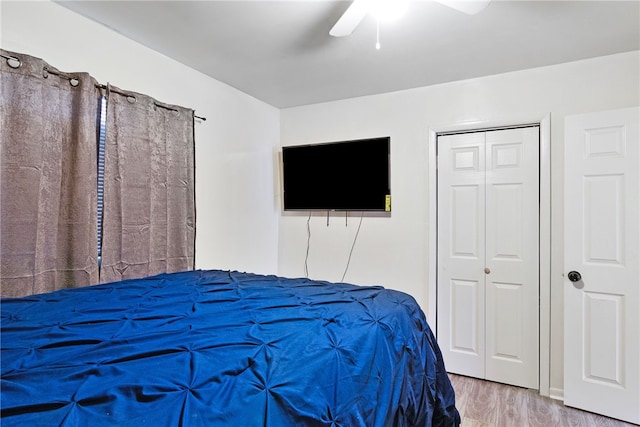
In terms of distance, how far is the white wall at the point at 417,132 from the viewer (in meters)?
2.50

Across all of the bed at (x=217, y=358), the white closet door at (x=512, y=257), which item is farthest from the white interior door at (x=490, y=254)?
the bed at (x=217, y=358)

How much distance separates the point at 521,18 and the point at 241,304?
7.06 feet

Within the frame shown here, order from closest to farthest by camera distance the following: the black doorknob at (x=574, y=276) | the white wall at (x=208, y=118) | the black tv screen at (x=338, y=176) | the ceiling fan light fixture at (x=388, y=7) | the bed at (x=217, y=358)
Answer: the bed at (x=217, y=358), the ceiling fan light fixture at (x=388, y=7), the white wall at (x=208, y=118), the black doorknob at (x=574, y=276), the black tv screen at (x=338, y=176)

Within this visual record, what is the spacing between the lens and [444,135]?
9.85 feet

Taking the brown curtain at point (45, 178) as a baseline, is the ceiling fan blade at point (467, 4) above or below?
above

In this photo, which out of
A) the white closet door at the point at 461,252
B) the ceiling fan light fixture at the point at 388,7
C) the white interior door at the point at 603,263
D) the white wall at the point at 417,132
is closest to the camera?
the ceiling fan light fixture at the point at 388,7

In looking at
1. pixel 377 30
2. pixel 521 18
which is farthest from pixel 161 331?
pixel 521 18

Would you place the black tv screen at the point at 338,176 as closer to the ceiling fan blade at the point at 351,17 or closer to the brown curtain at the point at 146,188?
the brown curtain at the point at 146,188

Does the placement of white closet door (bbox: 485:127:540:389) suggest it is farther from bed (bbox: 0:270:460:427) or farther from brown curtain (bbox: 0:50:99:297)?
brown curtain (bbox: 0:50:99:297)

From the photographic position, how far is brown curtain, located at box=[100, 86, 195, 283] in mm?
2033

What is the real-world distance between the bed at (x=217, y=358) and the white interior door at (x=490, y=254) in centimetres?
133

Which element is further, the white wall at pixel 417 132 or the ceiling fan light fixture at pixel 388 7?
the white wall at pixel 417 132

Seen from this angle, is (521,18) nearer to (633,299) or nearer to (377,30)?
(377,30)

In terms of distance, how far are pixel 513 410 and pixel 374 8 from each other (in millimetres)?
2690
